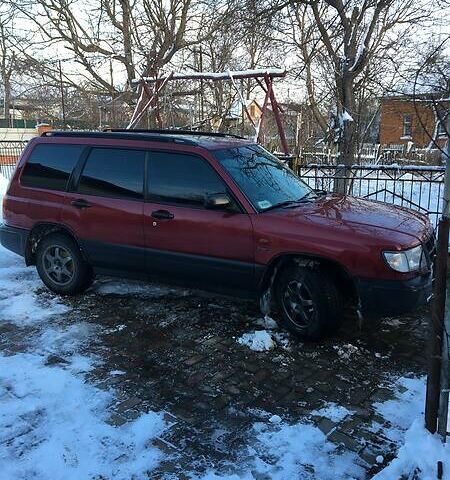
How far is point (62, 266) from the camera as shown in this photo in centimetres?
578

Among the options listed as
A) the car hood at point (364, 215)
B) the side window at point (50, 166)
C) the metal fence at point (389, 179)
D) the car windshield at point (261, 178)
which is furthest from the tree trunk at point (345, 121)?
the side window at point (50, 166)

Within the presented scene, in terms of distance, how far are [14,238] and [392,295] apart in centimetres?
449

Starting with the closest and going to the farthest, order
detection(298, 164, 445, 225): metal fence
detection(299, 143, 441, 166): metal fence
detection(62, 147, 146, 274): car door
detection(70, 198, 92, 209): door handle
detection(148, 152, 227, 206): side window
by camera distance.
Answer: detection(148, 152, 227, 206): side window < detection(62, 147, 146, 274): car door < detection(70, 198, 92, 209): door handle < detection(298, 164, 445, 225): metal fence < detection(299, 143, 441, 166): metal fence

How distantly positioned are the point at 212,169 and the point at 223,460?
2747 mm

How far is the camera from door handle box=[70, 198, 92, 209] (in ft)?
17.9

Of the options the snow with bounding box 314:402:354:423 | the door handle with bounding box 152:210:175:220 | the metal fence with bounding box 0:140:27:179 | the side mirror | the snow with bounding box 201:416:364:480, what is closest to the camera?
the snow with bounding box 201:416:364:480

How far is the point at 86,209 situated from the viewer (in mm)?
5457

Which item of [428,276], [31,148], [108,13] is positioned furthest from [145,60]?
[428,276]

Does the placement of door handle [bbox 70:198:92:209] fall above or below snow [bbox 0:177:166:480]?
above

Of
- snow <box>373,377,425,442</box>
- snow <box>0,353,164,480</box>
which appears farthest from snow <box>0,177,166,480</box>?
snow <box>373,377,425,442</box>

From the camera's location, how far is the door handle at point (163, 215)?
4926 mm

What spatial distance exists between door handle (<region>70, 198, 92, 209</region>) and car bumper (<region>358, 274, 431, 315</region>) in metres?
3.06

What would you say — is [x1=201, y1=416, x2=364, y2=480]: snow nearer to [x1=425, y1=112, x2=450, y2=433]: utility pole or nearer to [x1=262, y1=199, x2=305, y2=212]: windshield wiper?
[x1=425, y1=112, x2=450, y2=433]: utility pole

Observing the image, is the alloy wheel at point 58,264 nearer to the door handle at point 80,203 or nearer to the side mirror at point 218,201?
the door handle at point 80,203
